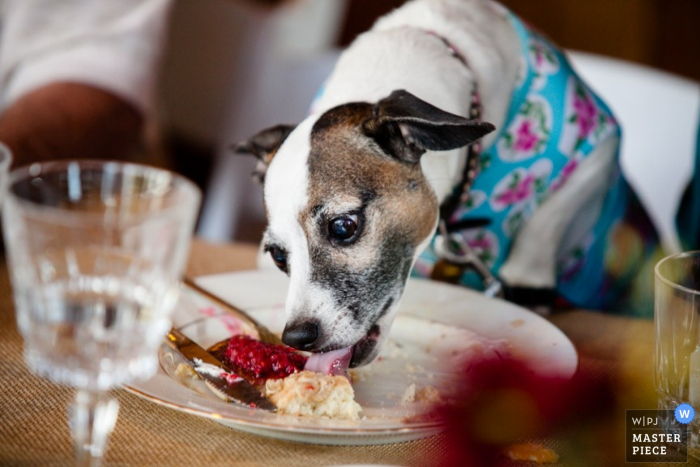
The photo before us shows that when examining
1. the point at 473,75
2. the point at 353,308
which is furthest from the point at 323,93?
the point at 353,308

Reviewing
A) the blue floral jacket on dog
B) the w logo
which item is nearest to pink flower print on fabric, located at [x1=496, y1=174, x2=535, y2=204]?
the blue floral jacket on dog

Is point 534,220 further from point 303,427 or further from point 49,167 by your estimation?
point 49,167

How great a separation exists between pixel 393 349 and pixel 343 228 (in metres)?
0.17

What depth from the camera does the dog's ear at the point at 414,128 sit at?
105cm

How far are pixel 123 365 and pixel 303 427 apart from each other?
0.67ft

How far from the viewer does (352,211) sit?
3.66 ft

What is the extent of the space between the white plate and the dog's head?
1.6 inches

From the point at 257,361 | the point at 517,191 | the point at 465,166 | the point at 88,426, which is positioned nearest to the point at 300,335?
the point at 257,361

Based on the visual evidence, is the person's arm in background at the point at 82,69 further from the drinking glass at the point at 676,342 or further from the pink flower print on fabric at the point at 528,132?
the drinking glass at the point at 676,342

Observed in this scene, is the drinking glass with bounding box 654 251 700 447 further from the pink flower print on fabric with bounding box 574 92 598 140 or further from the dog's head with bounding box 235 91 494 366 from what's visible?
the pink flower print on fabric with bounding box 574 92 598 140

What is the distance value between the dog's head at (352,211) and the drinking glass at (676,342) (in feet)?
1.00

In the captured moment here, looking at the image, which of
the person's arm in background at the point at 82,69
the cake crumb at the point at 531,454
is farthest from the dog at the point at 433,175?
the person's arm in background at the point at 82,69

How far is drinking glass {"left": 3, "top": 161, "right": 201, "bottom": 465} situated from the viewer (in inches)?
25.2

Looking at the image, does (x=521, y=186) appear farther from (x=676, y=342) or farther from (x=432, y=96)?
(x=676, y=342)
